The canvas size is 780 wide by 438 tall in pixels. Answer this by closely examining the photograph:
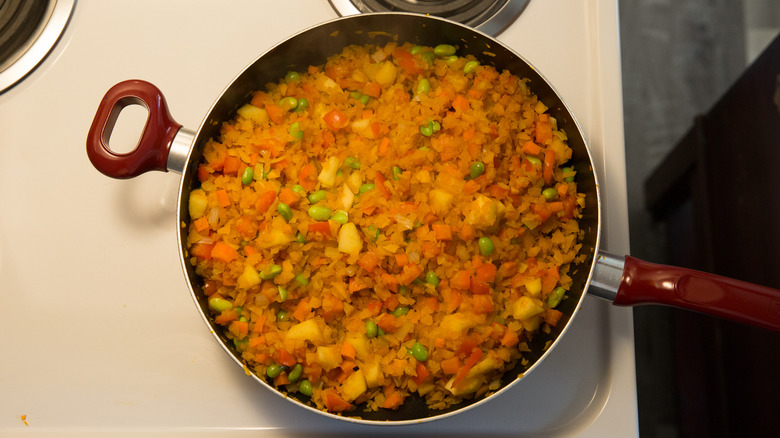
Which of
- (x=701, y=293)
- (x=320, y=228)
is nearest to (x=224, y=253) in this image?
(x=320, y=228)

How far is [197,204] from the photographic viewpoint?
105 centimetres

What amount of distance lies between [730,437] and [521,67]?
141 cm

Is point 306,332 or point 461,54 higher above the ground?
point 461,54

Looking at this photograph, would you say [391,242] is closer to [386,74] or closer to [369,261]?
[369,261]

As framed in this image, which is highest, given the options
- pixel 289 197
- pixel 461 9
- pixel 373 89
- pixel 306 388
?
pixel 461 9

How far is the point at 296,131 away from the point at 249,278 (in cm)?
28

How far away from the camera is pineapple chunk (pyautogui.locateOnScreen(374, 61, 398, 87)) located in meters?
1.11

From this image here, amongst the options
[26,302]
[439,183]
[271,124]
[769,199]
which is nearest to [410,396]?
[439,183]

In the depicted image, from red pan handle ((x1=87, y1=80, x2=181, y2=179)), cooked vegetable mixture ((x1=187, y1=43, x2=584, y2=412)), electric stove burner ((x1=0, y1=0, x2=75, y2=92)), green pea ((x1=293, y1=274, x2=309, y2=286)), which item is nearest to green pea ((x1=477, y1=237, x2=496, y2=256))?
cooked vegetable mixture ((x1=187, y1=43, x2=584, y2=412))

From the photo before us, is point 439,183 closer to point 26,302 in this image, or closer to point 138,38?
point 138,38

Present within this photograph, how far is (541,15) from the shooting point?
4.00 ft

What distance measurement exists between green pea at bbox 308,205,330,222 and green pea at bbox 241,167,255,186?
0.43ft

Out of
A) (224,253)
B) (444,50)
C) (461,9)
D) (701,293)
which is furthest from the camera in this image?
(461,9)

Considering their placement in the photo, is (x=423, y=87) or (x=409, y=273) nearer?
(x=409, y=273)
